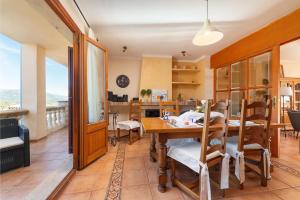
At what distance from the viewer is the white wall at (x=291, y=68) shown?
5356mm

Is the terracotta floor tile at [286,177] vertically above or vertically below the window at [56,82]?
below

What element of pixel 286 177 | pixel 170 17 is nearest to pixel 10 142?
pixel 170 17

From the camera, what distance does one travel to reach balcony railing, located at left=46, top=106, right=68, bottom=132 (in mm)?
4473

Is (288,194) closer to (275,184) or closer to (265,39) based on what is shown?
(275,184)

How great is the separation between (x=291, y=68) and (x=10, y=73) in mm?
8020

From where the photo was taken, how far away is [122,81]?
5.02 meters

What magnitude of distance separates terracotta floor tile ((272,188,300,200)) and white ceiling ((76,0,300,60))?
2374 millimetres

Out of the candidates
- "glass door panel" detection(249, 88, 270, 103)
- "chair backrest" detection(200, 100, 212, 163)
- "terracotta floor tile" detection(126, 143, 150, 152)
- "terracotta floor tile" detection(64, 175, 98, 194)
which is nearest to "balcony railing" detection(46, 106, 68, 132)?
"terracotta floor tile" detection(126, 143, 150, 152)

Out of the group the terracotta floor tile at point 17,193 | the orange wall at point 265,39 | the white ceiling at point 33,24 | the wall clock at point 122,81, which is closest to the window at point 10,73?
the white ceiling at point 33,24

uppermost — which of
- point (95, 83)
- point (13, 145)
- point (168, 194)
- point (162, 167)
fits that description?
point (95, 83)

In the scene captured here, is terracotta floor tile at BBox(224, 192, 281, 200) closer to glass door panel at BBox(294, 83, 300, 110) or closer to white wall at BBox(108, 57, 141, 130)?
white wall at BBox(108, 57, 141, 130)

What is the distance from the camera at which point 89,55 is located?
2.51 meters

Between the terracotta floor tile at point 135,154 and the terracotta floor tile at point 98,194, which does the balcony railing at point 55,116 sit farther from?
the terracotta floor tile at point 98,194

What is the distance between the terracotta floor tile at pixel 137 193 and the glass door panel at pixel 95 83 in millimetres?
1202
